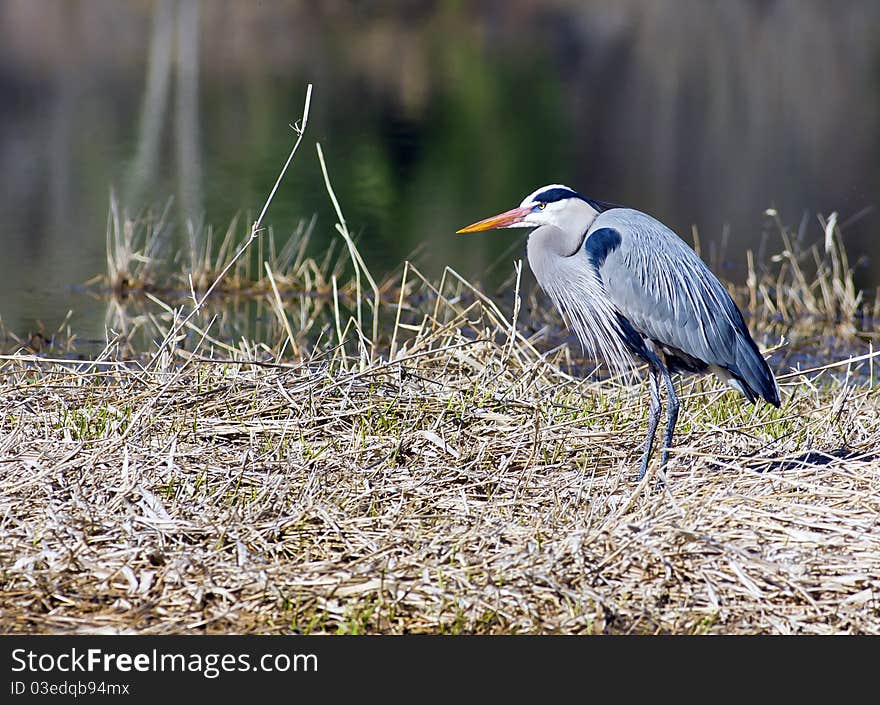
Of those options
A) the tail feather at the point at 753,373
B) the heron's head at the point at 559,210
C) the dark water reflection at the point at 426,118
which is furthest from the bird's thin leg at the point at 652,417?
the dark water reflection at the point at 426,118

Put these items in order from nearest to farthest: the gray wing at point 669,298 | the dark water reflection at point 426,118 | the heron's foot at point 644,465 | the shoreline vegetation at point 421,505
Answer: the shoreline vegetation at point 421,505
the heron's foot at point 644,465
the gray wing at point 669,298
the dark water reflection at point 426,118

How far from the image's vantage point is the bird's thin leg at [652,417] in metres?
4.17

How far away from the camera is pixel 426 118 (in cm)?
1806

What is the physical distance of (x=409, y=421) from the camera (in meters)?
4.35

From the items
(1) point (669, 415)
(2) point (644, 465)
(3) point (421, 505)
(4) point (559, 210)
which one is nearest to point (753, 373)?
(1) point (669, 415)

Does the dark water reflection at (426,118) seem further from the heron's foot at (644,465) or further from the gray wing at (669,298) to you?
the heron's foot at (644,465)

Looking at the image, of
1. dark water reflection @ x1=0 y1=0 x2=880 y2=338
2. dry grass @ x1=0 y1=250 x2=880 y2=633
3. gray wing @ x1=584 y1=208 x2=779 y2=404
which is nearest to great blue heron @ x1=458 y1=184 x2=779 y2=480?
gray wing @ x1=584 y1=208 x2=779 y2=404

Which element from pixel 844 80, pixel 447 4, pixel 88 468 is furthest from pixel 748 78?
pixel 88 468

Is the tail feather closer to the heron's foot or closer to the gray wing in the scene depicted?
the gray wing

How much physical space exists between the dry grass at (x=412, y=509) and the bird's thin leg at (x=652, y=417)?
0.08 meters

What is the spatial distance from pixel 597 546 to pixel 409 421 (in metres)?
1.09

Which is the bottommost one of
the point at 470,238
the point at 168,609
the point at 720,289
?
the point at 470,238

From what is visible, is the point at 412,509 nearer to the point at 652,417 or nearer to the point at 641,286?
the point at 652,417

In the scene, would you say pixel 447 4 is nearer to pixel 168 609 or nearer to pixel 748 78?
pixel 748 78
